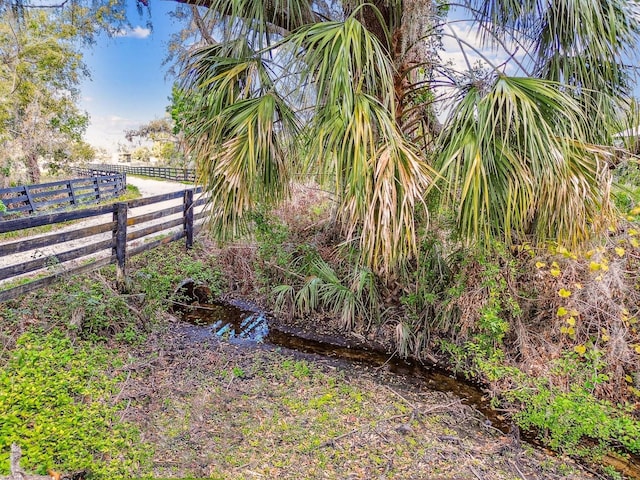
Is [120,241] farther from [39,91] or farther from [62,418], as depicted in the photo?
[39,91]

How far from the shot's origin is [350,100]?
106 inches

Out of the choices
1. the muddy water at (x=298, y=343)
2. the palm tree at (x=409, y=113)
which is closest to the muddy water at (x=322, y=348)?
the muddy water at (x=298, y=343)

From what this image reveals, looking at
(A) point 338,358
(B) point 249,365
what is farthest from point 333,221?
(B) point 249,365

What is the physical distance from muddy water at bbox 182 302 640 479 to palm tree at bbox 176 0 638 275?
4.30 ft

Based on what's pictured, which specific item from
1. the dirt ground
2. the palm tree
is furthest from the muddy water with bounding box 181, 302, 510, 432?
the palm tree

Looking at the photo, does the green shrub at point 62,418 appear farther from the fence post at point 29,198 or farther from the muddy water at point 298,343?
the fence post at point 29,198

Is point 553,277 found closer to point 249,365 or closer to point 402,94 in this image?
point 402,94

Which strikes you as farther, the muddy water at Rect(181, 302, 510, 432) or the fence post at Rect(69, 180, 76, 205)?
the fence post at Rect(69, 180, 76, 205)

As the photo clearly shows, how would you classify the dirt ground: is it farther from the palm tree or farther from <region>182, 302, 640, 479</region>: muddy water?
the palm tree

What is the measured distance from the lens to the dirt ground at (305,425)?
240cm

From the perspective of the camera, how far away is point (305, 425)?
2785 mm

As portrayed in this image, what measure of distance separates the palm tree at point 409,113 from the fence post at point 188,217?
2.84 m

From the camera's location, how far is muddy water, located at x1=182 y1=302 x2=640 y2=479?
10.2 feet

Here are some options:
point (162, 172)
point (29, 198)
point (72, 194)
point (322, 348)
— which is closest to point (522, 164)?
point (322, 348)
